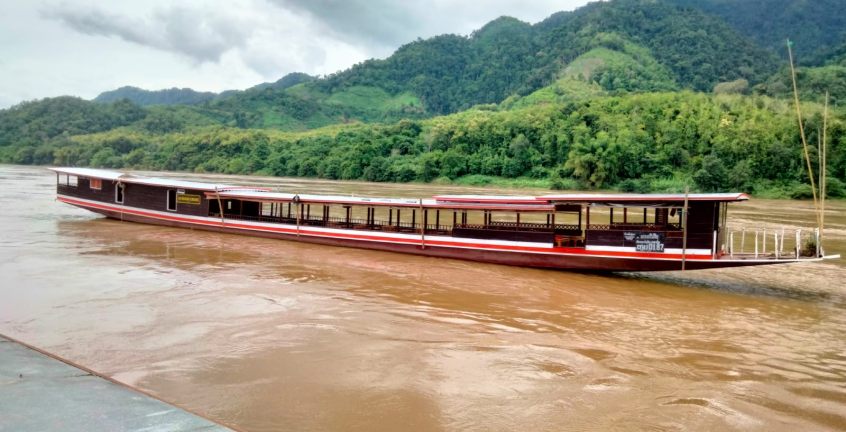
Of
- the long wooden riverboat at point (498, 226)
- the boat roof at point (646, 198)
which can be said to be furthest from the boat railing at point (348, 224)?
the boat roof at point (646, 198)

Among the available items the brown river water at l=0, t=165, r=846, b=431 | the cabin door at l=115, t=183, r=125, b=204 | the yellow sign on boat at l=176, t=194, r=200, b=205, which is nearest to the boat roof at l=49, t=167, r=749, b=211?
the cabin door at l=115, t=183, r=125, b=204

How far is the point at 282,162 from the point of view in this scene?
262 ft

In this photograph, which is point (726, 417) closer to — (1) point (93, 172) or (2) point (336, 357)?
(2) point (336, 357)

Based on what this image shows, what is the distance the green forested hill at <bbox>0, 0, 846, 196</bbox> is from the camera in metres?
51.3

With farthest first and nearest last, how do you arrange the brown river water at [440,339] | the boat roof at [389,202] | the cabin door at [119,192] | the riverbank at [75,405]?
the cabin door at [119,192]
the boat roof at [389,202]
the brown river water at [440,339]
the riverbank at [75,405]

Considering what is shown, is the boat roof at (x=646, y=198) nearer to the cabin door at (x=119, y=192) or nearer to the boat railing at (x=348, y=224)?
the boat railing at (x=348, y=224)

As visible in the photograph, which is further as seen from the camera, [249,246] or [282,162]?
[282,162]

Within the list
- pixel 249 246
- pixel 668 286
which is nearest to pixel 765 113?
pixel 668 286

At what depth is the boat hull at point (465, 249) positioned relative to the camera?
1341 centimetres

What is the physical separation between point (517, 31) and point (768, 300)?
16625 cm

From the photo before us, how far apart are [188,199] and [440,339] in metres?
16.1

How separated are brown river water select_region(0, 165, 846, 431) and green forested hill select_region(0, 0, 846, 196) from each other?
37.8 metres

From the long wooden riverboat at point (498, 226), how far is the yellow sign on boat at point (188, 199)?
42 millimetres

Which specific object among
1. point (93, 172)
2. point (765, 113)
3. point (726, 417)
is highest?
point (765, 113)
